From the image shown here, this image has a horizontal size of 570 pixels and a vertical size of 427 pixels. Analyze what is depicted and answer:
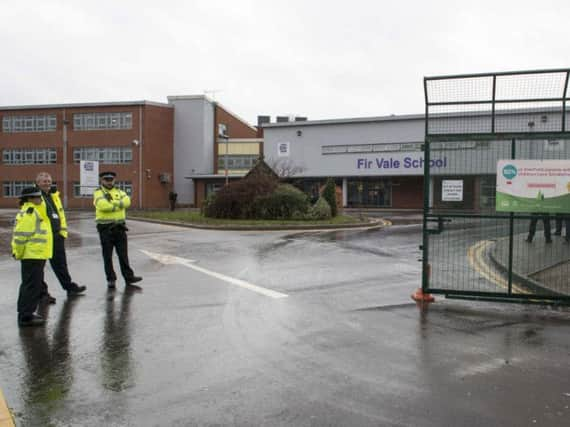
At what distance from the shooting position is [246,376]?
4375 millimetres

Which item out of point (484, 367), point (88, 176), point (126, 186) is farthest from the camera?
point (126, 186)

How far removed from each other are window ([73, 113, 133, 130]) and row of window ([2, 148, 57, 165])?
3.80m

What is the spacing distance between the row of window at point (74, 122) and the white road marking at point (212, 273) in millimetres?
40126

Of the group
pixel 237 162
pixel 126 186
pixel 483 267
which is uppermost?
pixel 237 162

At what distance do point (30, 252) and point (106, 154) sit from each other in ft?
155

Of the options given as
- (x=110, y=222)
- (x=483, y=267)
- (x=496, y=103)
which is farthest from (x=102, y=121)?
(x=496, y=103)

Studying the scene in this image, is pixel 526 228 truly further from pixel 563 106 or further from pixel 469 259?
pixel 469 259

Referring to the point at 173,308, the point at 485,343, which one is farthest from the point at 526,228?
the point at 173,308

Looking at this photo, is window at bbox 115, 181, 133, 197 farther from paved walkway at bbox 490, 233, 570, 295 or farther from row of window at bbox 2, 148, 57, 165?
paved walkway at bbox 490, 233, 570, 295

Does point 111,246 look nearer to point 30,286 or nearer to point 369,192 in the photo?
point 30,286

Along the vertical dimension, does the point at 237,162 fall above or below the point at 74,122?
below

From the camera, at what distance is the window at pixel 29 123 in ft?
171

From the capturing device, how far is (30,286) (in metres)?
6.11

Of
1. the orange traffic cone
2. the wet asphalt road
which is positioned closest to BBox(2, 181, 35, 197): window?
the wet asphalt road
